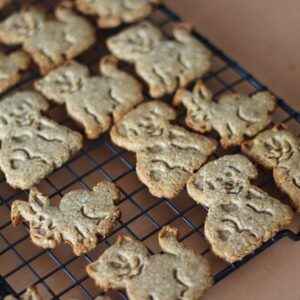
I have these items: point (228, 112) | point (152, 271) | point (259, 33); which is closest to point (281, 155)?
point (228, 112)

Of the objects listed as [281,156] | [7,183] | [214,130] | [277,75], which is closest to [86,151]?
[7,183]

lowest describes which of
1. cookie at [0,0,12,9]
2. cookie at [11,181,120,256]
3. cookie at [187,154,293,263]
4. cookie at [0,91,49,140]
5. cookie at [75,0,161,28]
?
cookie at [0,0,12,9]

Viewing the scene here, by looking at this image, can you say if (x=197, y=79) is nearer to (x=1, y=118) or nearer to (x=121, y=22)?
(x=121, y=22)

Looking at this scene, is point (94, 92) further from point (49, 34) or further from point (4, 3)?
point (4, 3)

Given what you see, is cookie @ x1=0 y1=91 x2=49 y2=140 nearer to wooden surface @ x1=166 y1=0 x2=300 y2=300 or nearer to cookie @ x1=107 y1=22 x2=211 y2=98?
cookie @ x1=107 y1=22 x2=211 y2=98

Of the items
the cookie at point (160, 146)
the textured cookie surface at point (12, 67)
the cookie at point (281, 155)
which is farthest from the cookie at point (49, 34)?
the cookie at point (281, 155)

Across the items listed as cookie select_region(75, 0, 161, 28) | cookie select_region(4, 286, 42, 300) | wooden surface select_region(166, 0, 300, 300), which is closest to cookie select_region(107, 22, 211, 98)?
cookie select_region(75, 0, 161, 28)
